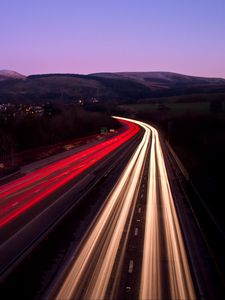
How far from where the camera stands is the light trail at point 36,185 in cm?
2698

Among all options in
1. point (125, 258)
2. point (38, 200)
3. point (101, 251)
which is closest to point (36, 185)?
point (38, 200)

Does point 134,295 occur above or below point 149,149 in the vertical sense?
above

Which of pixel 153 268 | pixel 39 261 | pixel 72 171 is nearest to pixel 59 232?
pixel 39 261

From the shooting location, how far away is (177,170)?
151 ft

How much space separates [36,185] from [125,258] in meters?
19.2

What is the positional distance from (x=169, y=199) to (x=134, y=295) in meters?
17.6

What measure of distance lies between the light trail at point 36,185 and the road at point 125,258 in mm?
4117

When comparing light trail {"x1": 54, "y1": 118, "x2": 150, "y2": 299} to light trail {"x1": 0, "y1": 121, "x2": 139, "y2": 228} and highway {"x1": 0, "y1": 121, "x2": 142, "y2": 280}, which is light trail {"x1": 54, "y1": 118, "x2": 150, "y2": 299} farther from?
light trail {"x1": 0, "y1": 121, "x2": 139, "y2": 228}

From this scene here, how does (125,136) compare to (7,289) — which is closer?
(7,289)

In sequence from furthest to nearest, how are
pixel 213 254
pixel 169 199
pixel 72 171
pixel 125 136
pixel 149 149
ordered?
1. pixel 125 136
2. pixel 149 149
3. pixel 72 171
4. pixel 169 199
5. pixel 213 254

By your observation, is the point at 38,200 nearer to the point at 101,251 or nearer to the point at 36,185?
the point at 36,185

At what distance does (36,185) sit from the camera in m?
35.7

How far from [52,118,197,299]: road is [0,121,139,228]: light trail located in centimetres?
412

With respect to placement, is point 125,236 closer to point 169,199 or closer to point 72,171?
point 169,199
